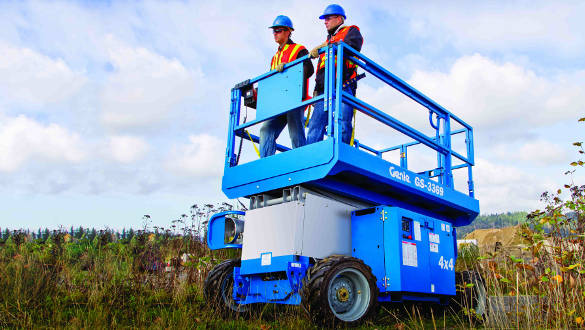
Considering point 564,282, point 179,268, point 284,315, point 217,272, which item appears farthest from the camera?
point 179,268

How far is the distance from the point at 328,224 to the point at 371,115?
56.9 inches

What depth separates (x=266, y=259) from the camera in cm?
562

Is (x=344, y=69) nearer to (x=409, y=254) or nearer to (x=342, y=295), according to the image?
(x=409, y=254)

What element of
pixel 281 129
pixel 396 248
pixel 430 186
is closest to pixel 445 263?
pixel 430 186

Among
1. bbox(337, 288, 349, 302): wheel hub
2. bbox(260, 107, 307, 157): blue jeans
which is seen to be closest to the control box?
bbox(337, 288, 349, 302): wheel hub

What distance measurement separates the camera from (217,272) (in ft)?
20.4

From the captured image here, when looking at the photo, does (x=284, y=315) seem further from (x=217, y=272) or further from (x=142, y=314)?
(x=142, y=314)

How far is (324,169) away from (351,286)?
50.3 inches

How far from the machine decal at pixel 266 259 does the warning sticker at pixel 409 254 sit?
1566 millimetres

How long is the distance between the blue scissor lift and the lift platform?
14 mm

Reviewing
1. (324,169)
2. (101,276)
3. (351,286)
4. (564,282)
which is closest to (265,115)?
(324,169)

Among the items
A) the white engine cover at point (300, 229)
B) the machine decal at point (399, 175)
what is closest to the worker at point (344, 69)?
the machine decal at point (399, 175)

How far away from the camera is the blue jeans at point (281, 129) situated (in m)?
6.38

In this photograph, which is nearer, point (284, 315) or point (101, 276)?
point (284, 315)
